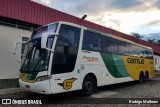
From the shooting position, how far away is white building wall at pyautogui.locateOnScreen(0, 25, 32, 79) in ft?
41.7

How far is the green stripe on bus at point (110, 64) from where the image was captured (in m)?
12.0

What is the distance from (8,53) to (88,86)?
5.50 m

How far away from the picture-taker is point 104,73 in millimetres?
11820

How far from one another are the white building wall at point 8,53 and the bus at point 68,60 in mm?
3296

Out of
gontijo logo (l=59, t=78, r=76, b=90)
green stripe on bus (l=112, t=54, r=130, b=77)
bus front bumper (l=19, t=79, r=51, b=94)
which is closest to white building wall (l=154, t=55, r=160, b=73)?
green stripe on bus (l=112, t=54, r=130, b=77)

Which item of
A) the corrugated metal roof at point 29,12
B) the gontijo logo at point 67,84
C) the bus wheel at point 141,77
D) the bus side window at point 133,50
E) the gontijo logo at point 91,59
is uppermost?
the corrugated metal roof at point 29,12

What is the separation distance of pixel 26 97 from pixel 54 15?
7.21 meters

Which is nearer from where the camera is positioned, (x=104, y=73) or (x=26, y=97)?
(x=26, y=97)

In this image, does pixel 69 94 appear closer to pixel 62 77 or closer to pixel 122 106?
pixel 62 77

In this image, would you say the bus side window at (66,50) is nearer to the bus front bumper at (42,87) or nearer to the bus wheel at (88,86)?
the bus front bumper at (42,87)

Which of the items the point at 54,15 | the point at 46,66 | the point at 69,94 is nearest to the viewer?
the point at 46,66

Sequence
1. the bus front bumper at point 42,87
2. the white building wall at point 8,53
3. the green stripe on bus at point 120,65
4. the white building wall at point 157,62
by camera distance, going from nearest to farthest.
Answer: the bus front bumper at point 42,87 < the white building wall at point 8,53 < the green stripe on bus at point 120,65 < the white building wall at point 157,62

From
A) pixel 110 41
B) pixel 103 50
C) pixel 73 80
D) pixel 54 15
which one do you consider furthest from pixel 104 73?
pixel 54 15

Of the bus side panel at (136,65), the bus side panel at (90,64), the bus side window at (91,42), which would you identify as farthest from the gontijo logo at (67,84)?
the bus side panel at (136,65)
